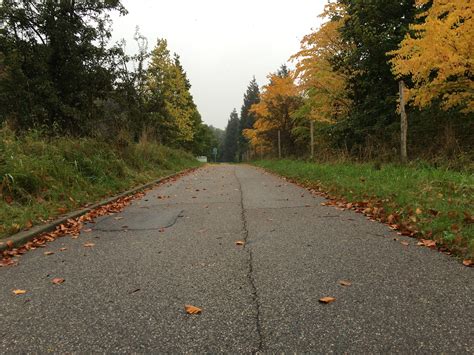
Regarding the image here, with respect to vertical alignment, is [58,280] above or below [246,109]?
below

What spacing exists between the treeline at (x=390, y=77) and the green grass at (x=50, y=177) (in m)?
8.80

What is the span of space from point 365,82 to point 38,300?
15.1 m

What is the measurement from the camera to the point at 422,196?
620cm

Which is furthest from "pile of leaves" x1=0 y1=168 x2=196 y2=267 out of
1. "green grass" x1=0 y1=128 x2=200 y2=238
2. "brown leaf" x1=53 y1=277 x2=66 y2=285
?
"brown leaf" x1=53 y1=277 x2=66 y2=285

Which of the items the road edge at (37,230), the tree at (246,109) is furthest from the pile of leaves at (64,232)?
the tree at (246,109)

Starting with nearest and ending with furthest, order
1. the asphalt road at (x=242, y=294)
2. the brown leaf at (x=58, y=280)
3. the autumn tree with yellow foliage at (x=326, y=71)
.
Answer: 1. the asphalt road at (x=242, y=294)
2. the brown leaf at (x=58, y=280)
3. the autumn tree with yellow foliage at (x=326, y=71)

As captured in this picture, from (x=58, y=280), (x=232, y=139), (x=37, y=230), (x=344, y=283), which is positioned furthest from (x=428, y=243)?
(x=232, y=139)

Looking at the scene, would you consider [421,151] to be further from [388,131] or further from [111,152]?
[111,152]

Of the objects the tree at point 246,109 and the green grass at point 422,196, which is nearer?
the green grass at point 422,196

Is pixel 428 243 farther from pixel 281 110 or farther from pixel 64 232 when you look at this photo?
pixel 281 110

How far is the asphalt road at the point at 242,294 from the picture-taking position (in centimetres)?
236

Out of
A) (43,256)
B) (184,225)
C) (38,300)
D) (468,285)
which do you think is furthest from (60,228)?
(468,285)

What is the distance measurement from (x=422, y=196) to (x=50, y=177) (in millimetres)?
7244

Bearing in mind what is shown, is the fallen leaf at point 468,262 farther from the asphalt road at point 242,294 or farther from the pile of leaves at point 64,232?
the pile of leaves at point 64,232
